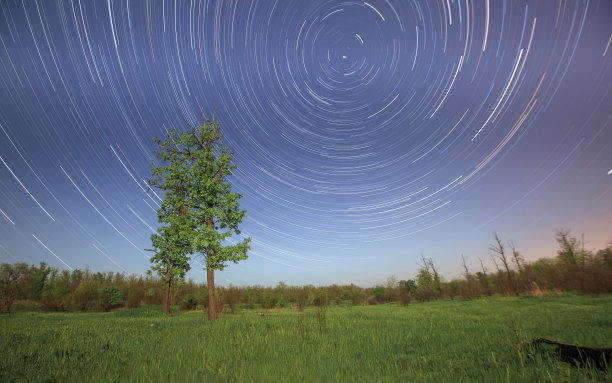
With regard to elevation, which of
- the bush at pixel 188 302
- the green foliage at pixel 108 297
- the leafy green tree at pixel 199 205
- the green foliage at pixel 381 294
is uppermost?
the leafy green tree at pixel 199 205

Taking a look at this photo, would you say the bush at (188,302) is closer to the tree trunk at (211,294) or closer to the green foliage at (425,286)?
the tree trunk at (211,294)

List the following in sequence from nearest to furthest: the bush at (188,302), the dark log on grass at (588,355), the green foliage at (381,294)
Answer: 1. the dark log on grass at (588,355)
2. the bush at (188,302)
3. the green foliage at (381,294)

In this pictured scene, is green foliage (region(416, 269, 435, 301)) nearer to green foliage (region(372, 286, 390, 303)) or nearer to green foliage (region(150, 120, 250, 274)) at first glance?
green foliage (region(372, 286, 390, 303))

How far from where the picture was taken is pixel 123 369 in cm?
431

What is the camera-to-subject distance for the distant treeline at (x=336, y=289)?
30297 millimetres

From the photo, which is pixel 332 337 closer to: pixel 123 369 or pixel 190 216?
pixel 123 369

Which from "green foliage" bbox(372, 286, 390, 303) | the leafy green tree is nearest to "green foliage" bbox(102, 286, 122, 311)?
the leafy green tree

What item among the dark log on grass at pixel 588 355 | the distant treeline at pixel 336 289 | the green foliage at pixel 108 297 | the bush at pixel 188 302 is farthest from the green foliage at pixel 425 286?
the green foliage at pixel 108 297

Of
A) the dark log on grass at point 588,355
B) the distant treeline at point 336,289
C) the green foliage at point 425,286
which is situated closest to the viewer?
the dark log on grass at point 588,355

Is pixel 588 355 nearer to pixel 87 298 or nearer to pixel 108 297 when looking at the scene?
pixel 108 297

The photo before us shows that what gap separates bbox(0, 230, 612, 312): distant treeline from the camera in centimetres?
3030

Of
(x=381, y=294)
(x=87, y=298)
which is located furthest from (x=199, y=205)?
(x=381, y=294)

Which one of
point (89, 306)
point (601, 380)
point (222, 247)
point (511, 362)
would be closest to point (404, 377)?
point (511, 362)

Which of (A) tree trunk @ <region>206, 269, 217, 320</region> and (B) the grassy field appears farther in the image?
(A) tree trunk @ <region>206, 269, 217, 320</region>
